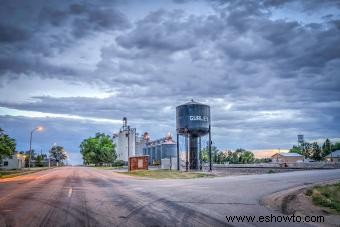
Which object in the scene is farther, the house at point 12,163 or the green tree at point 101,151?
the green tree at point 101,151

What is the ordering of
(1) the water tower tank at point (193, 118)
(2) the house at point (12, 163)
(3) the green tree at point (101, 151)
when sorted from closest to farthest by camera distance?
(1) the water tower tank at point (193, 118) < (2) the house at point (12, 163) < (3) the green tree at point (101, 151)

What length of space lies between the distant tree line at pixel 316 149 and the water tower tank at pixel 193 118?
344 feet

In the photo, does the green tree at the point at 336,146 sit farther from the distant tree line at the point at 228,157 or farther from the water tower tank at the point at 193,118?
the water tower tank at the point at 193,118

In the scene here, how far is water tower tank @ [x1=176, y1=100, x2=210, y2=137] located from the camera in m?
53.1

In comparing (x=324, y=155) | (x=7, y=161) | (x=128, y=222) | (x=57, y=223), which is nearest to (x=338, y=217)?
(x=128, y=222)

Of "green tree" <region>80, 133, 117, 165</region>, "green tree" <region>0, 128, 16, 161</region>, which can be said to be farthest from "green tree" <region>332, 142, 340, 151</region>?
"green tree" <region>0, 128, 16, 161</region>

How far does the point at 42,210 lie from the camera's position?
11.1m

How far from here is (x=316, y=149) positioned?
495 ft

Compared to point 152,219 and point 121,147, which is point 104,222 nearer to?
point 152,219

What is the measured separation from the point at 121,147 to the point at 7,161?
2093 inches

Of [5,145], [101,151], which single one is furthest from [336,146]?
[5,145]

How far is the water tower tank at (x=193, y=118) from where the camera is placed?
53.1 meters

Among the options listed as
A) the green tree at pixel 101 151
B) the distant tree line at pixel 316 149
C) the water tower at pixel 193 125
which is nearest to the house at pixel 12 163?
the green tree at pixel 101 151

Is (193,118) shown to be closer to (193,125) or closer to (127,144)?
(193,125)
